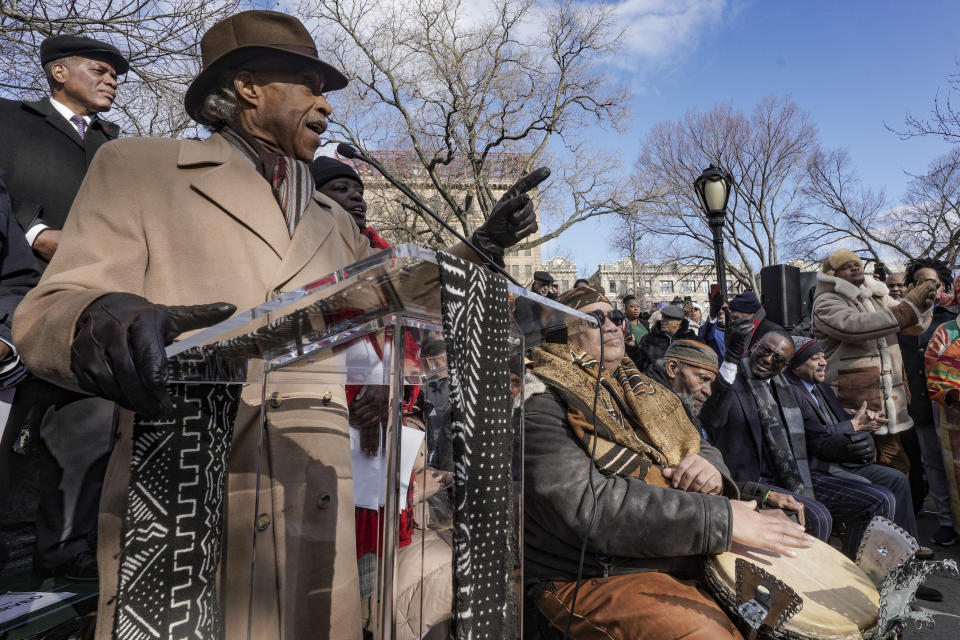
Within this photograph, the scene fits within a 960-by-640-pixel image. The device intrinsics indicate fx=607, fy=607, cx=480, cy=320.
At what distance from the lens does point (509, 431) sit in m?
1.06

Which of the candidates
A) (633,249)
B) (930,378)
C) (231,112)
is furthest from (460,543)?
(633,249)

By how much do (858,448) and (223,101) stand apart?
4.50 meters

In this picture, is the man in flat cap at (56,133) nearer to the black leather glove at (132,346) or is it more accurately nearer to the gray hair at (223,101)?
the gray hair at (223,101)

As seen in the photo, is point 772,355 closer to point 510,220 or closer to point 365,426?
point 510,220

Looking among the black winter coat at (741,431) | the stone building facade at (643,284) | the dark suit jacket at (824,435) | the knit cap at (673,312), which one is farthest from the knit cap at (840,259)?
the stone building facade at (643,284)

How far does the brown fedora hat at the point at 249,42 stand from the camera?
5.22 ft

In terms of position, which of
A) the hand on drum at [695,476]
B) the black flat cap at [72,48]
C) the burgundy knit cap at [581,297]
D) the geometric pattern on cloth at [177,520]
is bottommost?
the hand on drum at [695,476]

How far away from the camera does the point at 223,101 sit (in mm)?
1659

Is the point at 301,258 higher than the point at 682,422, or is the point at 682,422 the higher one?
the point at 301,258

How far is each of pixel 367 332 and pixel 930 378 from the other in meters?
5.36

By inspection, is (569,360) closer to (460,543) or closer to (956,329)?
(460,543)

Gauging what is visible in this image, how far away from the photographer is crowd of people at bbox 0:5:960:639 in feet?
3.91

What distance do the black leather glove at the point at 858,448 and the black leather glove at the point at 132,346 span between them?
178 inches

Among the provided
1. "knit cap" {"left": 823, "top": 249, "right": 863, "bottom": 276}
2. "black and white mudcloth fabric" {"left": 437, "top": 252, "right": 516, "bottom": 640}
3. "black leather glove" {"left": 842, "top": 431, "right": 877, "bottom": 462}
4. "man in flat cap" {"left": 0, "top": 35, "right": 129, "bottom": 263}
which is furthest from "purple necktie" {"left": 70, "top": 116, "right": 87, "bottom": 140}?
"knit cap" {"left": 823, "top": 249, "right": 863, "bottom": 276}
